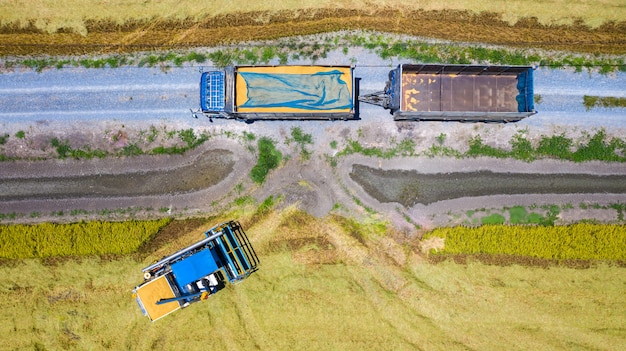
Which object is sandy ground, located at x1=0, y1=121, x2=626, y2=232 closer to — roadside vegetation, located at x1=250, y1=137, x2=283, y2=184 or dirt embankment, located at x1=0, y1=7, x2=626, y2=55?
roadside vegetation, located at x1=250, y1=137, x2=283, y2=184

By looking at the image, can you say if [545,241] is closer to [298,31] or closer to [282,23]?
[298,31]

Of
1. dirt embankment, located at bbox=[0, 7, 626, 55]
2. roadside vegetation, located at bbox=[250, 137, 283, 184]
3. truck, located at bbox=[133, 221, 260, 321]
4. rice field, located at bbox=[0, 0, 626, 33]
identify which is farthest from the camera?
rice field, located at bbox=[0, 0, 626, 33]

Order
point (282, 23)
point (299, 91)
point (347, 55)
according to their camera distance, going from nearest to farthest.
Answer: point (299, 91)
point (347, 55)
point (282, 23)

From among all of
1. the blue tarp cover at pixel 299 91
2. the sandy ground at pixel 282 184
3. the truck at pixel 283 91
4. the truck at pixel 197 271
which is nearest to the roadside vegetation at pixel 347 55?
the truck at pixel 283 91

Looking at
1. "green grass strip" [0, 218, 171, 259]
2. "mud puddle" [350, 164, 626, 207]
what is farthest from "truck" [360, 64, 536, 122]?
"green grass strip" [0, 218, 171, 259]

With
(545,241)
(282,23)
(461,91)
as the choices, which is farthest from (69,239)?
(545,241)

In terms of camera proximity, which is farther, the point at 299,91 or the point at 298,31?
the point at 298,31

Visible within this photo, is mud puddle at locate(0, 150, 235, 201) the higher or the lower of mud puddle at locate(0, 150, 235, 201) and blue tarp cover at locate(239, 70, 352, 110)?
the lower
